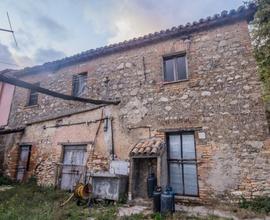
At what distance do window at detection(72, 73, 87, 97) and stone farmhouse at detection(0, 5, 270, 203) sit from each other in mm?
46

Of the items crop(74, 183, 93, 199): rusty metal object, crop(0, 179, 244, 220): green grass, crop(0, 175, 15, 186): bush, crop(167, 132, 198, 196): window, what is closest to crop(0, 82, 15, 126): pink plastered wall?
crop(0, 175, 15, 186): bush

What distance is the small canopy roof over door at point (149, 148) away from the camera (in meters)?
6.61

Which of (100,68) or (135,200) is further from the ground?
(100,68)

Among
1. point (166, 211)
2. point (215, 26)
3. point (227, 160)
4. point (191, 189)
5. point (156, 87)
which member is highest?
point (215, 26)

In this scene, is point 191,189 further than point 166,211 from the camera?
Yes

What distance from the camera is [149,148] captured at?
680 cm

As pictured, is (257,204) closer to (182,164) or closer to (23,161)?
(182,164)

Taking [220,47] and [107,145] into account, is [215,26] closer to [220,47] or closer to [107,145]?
[220,47]

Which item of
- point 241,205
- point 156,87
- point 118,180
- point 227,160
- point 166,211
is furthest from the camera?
point 156,87

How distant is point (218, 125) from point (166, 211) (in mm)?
2910

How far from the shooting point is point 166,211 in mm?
5570

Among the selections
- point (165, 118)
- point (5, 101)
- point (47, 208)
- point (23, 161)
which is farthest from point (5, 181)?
point (165, 118)

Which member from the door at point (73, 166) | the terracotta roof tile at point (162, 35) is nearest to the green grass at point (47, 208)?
the door at point (73, 166)

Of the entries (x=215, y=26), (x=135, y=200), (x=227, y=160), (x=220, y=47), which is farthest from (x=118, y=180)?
(x=215, y=26)
